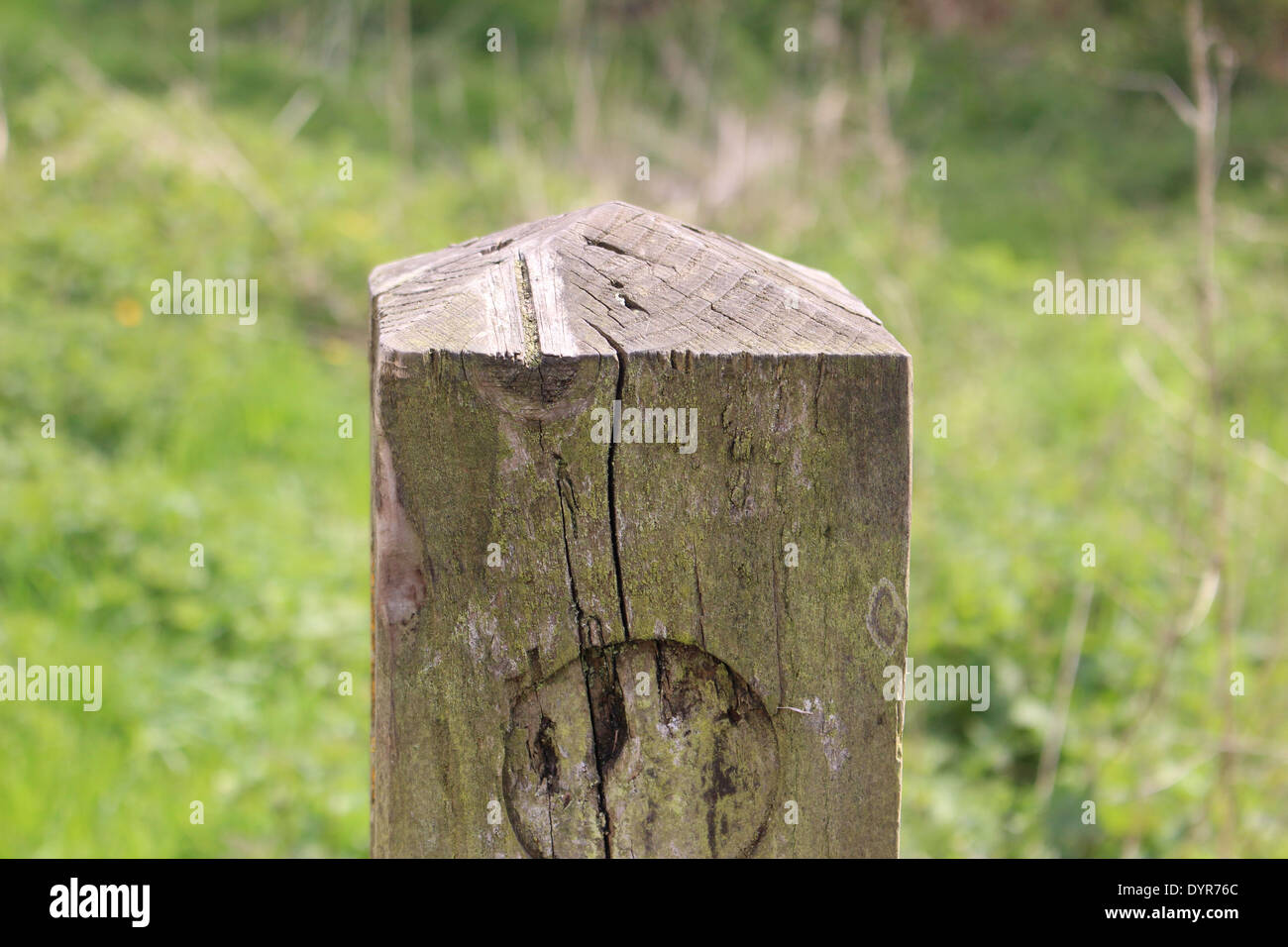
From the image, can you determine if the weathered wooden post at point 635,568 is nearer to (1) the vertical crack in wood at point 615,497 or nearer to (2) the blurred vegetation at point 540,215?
(1) the vertical crack in wood at point 615,497

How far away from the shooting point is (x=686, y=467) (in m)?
1.03

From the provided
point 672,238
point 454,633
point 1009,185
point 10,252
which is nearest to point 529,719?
point 454,633

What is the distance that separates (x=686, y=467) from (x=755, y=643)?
184mm

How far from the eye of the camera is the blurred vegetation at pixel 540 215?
3.01 metres

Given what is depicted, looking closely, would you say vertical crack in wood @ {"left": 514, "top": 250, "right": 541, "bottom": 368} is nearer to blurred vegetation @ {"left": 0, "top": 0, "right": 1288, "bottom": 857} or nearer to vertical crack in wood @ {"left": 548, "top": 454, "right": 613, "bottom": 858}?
vertical crack in wood @ {"left": 548, "top": 454, "right": 613, "bottom": 858}

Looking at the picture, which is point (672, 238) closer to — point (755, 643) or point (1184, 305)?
point (755, 643)

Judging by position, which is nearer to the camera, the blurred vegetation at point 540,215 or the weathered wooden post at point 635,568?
the weathered wooden post at point 635,568

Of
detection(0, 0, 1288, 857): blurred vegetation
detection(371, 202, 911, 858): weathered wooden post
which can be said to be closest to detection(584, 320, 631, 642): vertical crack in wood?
detection(371, 202, 911, 858): weathered wooden post

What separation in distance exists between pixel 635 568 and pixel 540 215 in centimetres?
599

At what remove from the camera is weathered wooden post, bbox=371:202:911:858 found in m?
1.01

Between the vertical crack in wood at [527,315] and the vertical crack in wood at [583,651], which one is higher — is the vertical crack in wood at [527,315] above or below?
above

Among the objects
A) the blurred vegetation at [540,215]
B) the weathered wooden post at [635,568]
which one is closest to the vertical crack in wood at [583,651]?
the weathered wooden post at [635,568]

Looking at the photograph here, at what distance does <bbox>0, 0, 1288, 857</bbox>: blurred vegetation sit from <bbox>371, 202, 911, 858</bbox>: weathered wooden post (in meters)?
1.65

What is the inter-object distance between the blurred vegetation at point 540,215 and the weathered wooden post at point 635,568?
5.42ft
